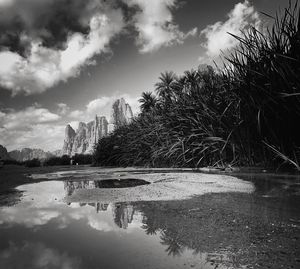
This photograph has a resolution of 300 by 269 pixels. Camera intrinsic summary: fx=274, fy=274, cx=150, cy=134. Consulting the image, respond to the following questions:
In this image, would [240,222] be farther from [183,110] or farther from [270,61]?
[183,110]

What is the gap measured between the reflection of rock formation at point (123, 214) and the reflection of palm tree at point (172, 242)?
1.45 ft

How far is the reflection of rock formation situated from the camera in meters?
2.60

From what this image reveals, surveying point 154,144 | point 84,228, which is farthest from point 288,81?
point 154,144

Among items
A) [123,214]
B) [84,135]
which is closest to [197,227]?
[123,214]

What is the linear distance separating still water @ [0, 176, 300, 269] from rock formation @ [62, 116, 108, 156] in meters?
153

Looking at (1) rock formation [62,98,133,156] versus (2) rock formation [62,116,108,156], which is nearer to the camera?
(1) rock formation [62,98,133,156]

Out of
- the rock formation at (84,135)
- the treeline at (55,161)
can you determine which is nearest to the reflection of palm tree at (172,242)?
the treeline at (55,161)

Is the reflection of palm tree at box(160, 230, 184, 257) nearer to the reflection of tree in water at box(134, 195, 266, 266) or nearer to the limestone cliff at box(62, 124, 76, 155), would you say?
the reflection of tree in water at box(134, 195, 266, 266)

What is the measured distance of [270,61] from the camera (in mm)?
2773

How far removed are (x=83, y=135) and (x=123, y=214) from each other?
18039 cm

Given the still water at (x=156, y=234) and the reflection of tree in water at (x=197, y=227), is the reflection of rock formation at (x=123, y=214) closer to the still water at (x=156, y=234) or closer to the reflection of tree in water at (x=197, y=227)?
the still water at (x=156, y=234)

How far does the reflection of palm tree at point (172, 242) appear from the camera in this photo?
183 cm

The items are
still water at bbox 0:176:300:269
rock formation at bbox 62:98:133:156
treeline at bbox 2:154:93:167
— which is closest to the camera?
still water at bbox 0:176:300:269

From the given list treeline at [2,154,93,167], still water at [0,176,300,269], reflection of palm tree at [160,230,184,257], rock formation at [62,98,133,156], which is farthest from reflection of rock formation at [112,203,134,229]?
rock formation at [62,98,133,156]
